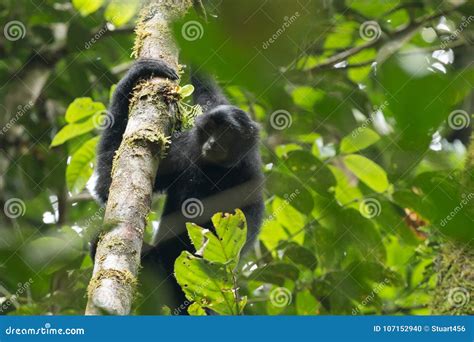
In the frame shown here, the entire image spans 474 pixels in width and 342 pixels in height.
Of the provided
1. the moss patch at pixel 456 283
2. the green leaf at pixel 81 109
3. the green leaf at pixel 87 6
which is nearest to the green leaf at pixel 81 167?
the green leaf at pixel 81 109

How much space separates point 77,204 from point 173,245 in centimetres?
135

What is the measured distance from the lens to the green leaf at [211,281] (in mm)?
3002

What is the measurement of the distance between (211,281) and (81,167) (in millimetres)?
2934

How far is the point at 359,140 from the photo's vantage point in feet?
16.2

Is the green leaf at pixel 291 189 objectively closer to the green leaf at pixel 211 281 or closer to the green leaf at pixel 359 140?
the green leaf at pixel 359 140

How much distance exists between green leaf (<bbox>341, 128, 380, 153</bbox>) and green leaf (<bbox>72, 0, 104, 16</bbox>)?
7.26 feet

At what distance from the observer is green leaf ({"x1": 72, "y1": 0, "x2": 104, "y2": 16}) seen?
471 cm

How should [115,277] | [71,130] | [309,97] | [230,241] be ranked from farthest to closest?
[71,130] < [230,241] < [309,97] < [115,277]

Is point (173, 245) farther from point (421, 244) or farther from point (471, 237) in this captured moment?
point (471, 237)

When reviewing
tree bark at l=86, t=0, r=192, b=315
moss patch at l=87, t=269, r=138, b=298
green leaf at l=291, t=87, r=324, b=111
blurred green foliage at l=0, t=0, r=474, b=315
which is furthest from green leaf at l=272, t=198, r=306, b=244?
moss patch at l=87, t=269, r=138, b=298

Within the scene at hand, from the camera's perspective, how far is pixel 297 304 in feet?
18.3

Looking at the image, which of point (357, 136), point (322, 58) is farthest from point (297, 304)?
point (322, 58)

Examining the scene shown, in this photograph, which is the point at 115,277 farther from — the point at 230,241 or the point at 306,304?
the point at 306,304

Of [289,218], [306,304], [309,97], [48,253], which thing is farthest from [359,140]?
[48,253]
